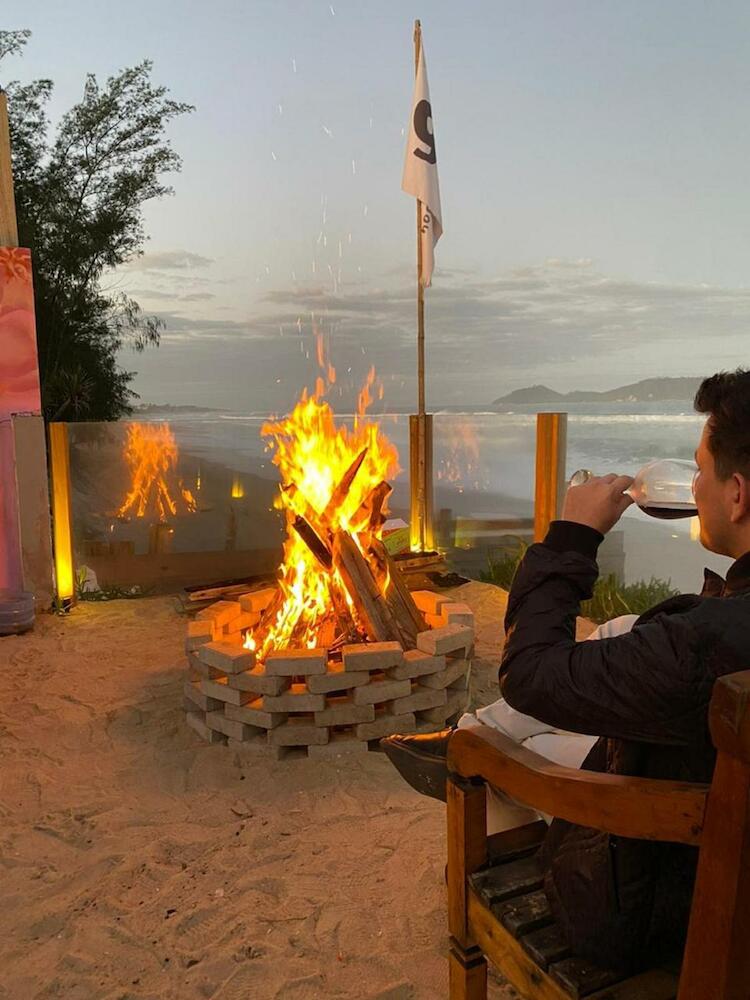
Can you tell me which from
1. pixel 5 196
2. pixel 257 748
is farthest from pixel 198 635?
pixel 5 196

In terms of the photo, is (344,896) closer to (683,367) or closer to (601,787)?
(601,787)

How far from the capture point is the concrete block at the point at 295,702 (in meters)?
3.52

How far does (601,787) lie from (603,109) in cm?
1433

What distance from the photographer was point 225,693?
3.66 m

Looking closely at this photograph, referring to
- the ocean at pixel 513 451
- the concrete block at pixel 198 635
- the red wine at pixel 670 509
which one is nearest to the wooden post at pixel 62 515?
the ocean at pixel 513 451

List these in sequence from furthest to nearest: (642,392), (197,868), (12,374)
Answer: (642,392) < (12,374) < (197,868)

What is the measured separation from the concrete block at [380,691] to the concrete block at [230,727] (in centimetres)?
59

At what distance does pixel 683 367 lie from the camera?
12.4 meters

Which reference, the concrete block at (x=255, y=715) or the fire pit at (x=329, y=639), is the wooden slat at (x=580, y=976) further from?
the concrete block at (x=255, y=715)

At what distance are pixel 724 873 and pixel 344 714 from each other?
2689 mm

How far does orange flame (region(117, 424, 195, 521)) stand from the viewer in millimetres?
6859

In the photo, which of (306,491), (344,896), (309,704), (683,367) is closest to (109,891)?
(344,896)

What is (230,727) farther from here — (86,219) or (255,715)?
(86,219)

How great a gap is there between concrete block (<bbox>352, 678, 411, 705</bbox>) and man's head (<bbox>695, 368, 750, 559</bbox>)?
2.51 metres
